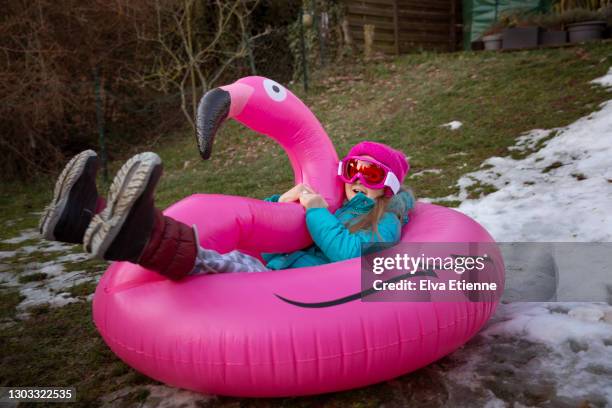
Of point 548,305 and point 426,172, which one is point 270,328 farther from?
point 426,172

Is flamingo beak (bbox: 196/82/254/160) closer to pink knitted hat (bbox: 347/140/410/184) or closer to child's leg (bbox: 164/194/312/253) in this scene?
child's leg (bbox: 164/194/312/253)

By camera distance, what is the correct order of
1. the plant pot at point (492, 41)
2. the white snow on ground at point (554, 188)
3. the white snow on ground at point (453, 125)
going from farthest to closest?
1. the plant pot at point (492, 41)
2. the white snow on ground at point (453, 125)
3. the white snow on ground at point (554, 188)

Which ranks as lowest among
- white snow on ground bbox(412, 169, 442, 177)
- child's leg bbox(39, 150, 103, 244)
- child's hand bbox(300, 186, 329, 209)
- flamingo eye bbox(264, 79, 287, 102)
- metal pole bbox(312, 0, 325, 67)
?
white snow on ground bbox(412, 169, 442, 177)

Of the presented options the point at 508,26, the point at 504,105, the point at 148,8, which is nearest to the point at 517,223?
the point at 504,105

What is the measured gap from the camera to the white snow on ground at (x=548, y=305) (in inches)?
80.1

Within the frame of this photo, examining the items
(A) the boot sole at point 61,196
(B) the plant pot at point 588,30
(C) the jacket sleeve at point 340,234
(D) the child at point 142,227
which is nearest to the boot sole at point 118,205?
(D) the child at point 142,227

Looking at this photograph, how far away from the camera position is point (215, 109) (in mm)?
2424

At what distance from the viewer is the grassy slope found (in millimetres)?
5859

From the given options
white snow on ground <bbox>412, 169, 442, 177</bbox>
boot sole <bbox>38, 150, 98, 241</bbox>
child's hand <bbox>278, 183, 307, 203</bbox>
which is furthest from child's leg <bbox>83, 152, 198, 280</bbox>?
white snow on ground <bbox>412, 169, 442, 177</bbox>

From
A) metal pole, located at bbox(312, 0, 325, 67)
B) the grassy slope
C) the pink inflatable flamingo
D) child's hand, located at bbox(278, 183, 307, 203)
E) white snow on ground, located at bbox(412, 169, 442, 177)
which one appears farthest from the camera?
metal pole, located at bbox(312, 0, 325, 67)

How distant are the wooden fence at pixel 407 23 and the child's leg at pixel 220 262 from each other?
29.1ft

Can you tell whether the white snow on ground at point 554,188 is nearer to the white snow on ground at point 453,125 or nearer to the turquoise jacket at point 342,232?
the white snow on ground at point 453,125

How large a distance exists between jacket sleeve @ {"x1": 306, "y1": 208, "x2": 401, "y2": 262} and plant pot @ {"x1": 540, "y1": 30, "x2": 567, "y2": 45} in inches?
297

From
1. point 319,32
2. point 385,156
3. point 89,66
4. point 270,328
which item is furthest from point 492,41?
point 270,328
